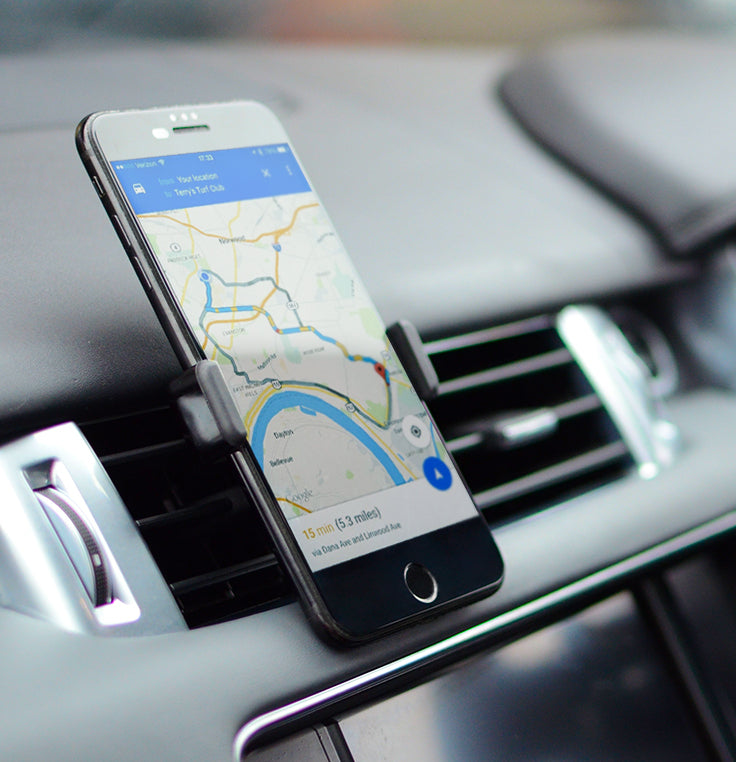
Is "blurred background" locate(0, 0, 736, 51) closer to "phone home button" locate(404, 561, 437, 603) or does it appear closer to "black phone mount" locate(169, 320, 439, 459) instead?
"black phone mount" locate(169, 320, 439, 459)

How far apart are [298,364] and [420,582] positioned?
15 centimetres

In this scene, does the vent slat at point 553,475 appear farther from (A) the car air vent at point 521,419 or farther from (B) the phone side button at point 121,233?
(B) the phone side button at point 121,233

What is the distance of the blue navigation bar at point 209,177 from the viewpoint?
53 centimetres

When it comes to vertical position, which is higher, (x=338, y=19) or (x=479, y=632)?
(x=338, y=19)

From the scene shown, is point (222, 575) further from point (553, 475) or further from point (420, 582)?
point (553, 475)

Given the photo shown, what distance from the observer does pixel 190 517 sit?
0.51 meters

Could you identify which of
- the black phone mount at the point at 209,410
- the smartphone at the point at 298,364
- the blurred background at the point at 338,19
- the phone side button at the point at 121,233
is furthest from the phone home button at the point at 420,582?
the blurred background at the point at 338,19

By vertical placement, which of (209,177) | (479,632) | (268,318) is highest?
(209,177)

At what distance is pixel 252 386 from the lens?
0.51 meters

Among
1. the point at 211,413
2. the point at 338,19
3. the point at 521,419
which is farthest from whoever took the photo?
the point at 338,19

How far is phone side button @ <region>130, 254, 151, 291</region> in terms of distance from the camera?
51 cm

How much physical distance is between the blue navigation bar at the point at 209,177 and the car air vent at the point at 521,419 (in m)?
0.18

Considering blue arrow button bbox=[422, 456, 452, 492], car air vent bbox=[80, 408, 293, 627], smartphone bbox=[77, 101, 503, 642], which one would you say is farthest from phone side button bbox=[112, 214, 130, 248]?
blue arrow button bbox=[422, 456, 452, 492]

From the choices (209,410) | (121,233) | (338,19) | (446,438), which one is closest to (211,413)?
(209,410)
